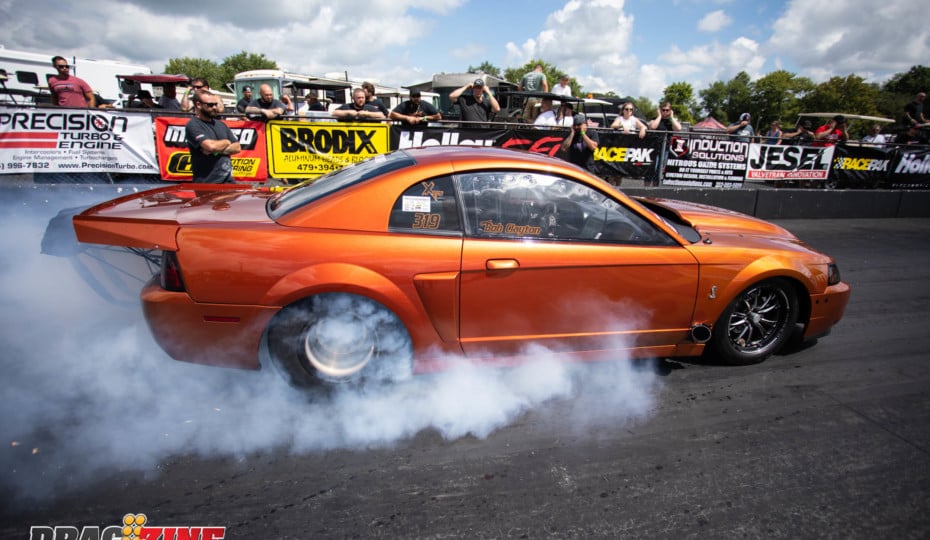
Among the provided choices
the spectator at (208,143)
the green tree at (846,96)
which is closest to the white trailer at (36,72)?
the spectator at (208,143)

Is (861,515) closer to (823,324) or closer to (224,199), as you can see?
(823,324)

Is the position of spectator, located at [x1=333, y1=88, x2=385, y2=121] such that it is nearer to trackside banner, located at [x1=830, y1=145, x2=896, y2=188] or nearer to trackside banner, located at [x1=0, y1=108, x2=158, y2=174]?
trackside banner, located at [x1=0, y1=108, x2=158, y2=174]

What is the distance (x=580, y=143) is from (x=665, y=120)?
2.82m

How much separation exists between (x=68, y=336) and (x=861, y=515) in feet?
15.4

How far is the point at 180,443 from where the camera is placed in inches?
97.6

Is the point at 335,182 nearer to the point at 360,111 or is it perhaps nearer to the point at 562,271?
the point at 562,271

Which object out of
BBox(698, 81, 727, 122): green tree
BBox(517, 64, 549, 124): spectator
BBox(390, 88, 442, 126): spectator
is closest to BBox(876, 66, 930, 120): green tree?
BBox(698, 81, 727, 122): green tree

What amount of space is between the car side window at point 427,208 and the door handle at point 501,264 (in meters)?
0.25

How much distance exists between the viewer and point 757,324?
3432mm

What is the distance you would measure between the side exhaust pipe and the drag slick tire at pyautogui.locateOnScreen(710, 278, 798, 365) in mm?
129

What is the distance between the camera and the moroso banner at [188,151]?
22.5ft

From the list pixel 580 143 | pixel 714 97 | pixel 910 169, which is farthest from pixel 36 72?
pixel 714 97

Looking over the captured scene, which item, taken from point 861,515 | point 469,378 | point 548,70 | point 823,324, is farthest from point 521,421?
point 548,70

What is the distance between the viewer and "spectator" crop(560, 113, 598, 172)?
767cm
